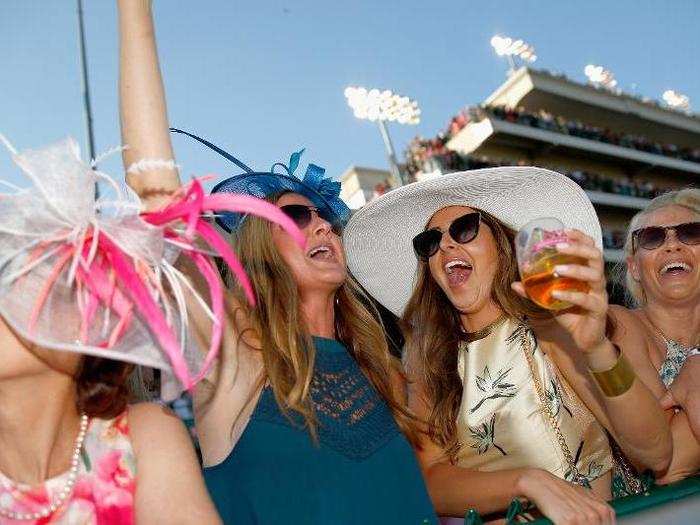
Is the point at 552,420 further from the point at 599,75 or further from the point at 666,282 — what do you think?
the point at 599,75

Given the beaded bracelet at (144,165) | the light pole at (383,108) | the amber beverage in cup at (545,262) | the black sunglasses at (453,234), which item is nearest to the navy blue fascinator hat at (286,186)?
the black sunglasses at (453,234)

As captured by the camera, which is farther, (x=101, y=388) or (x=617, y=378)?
(x=617, y=378)

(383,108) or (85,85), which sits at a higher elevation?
(383,108)

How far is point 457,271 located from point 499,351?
38cm

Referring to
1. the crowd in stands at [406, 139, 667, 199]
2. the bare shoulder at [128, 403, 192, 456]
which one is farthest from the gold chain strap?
the crowd in stands at [406, 139, 667, 199]

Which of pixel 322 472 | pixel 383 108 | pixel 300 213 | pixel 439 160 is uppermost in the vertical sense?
pixel 383 108

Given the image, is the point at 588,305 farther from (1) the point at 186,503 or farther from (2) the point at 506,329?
(1) the point at 186,503

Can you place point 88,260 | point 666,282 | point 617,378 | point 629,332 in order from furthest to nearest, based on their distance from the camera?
point 666,282
point 629,332
point 617,378
point 88,260

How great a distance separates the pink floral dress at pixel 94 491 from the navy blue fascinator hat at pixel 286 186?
3.74 ft

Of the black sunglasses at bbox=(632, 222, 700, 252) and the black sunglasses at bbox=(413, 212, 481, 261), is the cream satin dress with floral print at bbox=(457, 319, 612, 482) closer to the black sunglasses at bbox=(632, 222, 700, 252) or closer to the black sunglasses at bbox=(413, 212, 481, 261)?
the black sunglasses at bbox=(413, 212, 481, 261)

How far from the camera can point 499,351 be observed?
2.33 meters

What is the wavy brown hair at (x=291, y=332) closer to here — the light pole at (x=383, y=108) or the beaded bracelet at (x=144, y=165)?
the beaded bracelet at (x=144, y=165)

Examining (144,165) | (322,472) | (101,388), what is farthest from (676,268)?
(101,388)

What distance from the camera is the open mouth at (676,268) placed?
271cm
